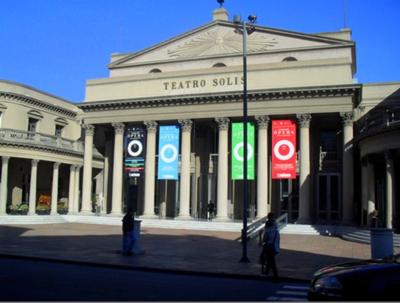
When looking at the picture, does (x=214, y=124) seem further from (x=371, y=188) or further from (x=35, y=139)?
(x=371, y=188)

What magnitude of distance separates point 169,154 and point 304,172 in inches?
426

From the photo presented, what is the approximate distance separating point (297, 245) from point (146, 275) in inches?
505

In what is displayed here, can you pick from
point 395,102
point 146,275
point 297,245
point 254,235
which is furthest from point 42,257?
point 395,102

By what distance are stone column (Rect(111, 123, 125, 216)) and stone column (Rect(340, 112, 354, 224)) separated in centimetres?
1922

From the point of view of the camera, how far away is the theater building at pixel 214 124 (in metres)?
39.5

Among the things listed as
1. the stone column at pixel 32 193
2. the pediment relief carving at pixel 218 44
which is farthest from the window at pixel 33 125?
the pediment relief carving at pixel 218 44

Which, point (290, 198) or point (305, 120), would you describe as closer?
point (305, 120)

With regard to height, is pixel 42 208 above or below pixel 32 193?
below

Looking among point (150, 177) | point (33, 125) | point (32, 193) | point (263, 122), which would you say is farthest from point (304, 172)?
point (33, 125)

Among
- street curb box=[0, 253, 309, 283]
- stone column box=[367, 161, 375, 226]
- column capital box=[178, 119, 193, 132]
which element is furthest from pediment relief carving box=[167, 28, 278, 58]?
street curb box=[0, 253, 309, 283]

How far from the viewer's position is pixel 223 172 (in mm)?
41000

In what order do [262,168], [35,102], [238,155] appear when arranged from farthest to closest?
[35,102]
[262,168]
[238,155]

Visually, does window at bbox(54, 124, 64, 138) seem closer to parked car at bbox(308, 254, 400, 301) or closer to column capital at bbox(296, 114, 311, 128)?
column capital at bbox(296, 114, 311, 128)

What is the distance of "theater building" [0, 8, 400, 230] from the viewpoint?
39.5m
